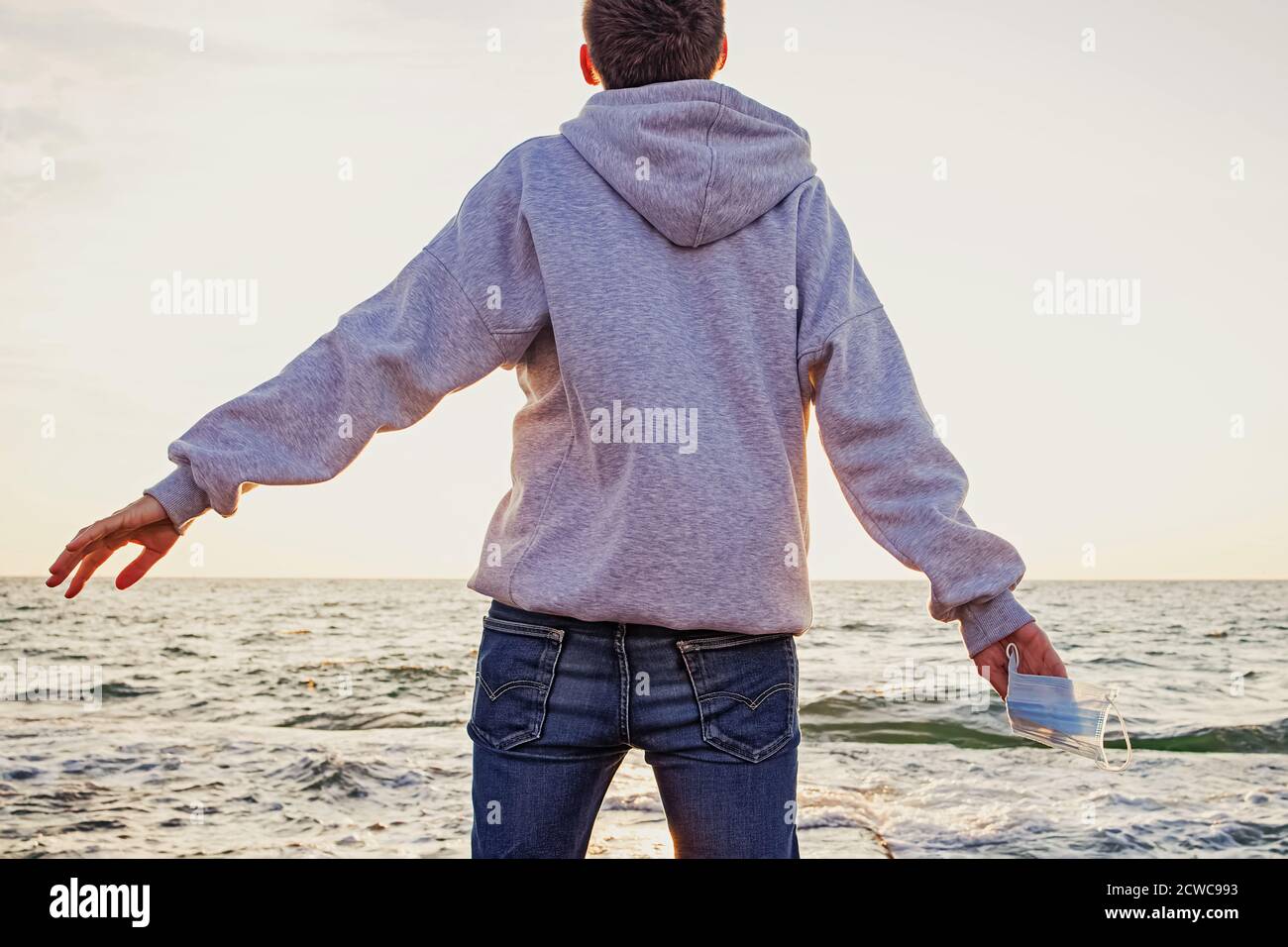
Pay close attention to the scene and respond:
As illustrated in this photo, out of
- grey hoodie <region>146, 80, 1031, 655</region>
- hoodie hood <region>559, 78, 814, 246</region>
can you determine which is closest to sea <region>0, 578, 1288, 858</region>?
grey hoodie <region>146, 80, 1031, 655</region>

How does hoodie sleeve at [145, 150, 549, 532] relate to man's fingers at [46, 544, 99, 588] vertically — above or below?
above

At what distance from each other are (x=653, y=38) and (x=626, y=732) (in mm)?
1098

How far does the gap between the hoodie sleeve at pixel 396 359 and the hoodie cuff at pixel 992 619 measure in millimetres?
841

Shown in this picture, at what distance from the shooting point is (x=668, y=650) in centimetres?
149

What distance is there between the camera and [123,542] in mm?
1516

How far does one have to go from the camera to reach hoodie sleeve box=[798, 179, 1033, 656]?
1585mm

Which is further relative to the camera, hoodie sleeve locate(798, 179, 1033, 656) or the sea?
the sea

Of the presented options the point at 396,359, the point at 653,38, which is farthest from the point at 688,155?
the point at 396,359

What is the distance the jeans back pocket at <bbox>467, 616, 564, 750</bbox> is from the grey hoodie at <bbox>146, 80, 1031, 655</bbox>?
0.06m

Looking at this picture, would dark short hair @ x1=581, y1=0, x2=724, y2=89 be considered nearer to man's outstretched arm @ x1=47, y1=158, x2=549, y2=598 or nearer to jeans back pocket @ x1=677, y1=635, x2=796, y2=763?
man's outstretched arm @ x1=47, y1=158, x2=549, y2=598
